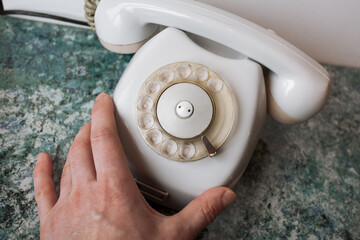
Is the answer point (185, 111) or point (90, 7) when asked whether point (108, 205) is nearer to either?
point (185, 111)

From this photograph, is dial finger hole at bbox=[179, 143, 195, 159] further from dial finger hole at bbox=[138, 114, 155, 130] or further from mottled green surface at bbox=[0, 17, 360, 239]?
mottled green surface at bbox=[0, 17, 360, 239]

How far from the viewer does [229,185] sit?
0.59 meters

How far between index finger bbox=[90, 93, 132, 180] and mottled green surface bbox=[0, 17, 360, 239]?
0.17 m

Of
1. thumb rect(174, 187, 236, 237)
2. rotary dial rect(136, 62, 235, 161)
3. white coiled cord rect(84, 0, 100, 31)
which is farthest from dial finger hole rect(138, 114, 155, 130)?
white coiled cord rect(84, 0, 100, 31)

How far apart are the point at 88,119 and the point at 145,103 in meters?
0.22

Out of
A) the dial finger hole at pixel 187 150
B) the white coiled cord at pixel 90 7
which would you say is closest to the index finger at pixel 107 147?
the dial finger hole at pixel 187 150

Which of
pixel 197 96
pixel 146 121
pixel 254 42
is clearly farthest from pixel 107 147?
pixel 254 42

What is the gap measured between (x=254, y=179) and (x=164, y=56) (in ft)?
1.16

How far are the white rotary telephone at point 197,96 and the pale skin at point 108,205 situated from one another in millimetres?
37

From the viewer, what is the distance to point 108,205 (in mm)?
530

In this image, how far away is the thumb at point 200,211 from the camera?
0.54m

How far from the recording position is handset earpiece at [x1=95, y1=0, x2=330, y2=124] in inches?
22.7

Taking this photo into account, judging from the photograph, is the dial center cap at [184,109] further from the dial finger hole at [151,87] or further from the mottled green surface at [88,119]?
the mottled green surface at [88,119]

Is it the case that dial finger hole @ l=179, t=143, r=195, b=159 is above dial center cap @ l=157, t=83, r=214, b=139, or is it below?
below
